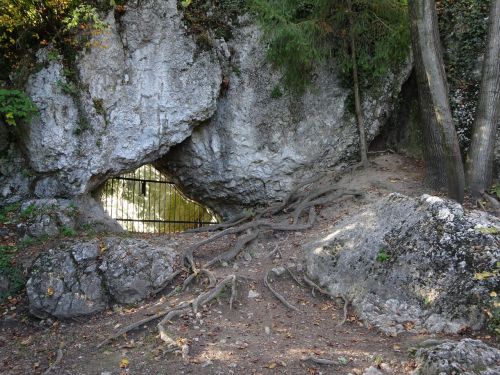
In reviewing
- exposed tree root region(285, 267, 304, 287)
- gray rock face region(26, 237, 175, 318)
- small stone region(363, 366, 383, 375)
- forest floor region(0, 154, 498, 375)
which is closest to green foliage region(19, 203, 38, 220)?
forest floor region(0, 154, 498, 375)

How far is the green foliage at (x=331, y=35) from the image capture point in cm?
877

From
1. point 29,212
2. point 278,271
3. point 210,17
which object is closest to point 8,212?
point 29,212

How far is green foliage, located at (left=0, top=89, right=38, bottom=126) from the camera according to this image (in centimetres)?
762

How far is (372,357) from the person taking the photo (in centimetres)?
482

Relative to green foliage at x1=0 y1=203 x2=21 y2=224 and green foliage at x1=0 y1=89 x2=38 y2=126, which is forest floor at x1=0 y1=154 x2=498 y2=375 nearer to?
green foliage at x1=0 y1=203 x2=21 y2=224

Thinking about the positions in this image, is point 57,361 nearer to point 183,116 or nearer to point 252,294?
point 252,294

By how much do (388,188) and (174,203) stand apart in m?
8.63

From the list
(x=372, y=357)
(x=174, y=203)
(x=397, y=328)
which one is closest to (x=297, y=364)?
(x=372, y=357)

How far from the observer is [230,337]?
5406 mm

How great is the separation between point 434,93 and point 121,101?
5589mm

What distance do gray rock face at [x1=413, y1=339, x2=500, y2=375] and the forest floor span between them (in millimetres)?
490

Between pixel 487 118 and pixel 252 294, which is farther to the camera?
pixel 487 118

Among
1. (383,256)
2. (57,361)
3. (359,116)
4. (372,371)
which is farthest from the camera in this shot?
(359,116)

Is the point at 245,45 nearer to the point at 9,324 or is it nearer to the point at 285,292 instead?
the point at 285,292
